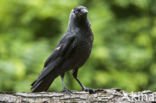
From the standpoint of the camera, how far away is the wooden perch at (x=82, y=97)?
164 inches

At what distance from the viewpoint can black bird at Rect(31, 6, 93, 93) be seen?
14.6 feet

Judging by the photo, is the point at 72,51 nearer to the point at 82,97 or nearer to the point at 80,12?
the point at 80,12

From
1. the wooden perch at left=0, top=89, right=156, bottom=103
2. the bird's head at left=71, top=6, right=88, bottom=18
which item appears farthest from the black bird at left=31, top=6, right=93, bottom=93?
the wooden perch at left=0, top=89, right=156, bottom=103

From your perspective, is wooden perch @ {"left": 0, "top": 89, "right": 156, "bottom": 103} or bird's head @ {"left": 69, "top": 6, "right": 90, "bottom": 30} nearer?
wooden perch @ {"left": 0, "top": 89, "right": 156, "bottom": 103}

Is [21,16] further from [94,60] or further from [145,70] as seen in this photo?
[145,70]

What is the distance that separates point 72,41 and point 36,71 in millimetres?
1418

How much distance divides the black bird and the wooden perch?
0.49ft

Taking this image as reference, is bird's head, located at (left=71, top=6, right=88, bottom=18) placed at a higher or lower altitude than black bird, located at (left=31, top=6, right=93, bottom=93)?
higher

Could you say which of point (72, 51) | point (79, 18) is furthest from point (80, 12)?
point (72, 51)

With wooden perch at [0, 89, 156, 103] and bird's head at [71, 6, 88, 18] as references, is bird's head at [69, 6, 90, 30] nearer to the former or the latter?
bird's head at [71, 6, 88, 18]

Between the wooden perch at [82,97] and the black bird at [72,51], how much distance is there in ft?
0.49

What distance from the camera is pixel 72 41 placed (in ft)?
14.8

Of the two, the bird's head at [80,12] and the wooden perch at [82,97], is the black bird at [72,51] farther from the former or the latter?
the wooden perch at [82,97]

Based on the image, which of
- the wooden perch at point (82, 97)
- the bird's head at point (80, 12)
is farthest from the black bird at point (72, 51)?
the wooden perch at point (82, 97)
